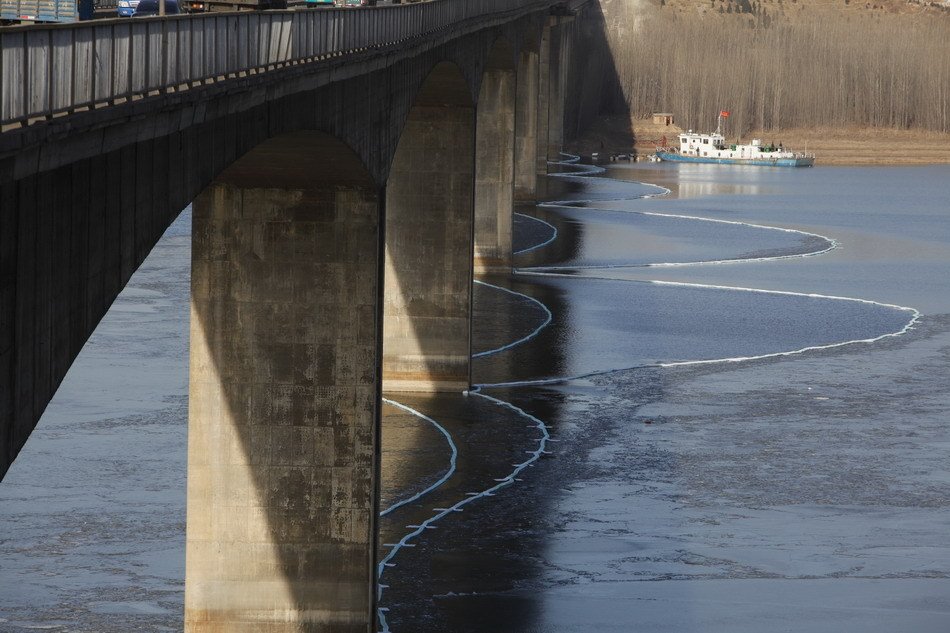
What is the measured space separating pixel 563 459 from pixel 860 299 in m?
32.9

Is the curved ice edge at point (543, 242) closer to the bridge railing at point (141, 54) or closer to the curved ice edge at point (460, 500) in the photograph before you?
the curved ice edge at point (460, 500)

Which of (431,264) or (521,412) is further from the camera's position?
(431,264)

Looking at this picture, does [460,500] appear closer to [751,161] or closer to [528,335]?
[528,335]

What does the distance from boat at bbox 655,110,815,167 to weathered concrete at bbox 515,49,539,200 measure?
49.6 m

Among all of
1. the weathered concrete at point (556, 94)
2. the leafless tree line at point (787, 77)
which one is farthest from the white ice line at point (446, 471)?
the leafless tree line at point (787, 77)

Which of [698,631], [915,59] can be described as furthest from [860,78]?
[698,631]

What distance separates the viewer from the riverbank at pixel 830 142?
154750 millimetres

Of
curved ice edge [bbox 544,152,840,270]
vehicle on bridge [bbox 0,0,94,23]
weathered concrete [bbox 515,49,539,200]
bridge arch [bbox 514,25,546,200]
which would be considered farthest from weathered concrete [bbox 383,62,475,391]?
weathered concrete [bbox 515,49,539,200]

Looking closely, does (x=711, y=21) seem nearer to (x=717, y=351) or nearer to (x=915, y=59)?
(x=915, y=59)

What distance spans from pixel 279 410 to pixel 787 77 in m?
138

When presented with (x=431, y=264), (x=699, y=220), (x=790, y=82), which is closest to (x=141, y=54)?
(x=431, y=264)

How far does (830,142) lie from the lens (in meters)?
158

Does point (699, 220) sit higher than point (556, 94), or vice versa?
point (556, 94)

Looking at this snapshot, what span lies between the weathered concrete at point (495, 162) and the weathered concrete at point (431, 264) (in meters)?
22.3
